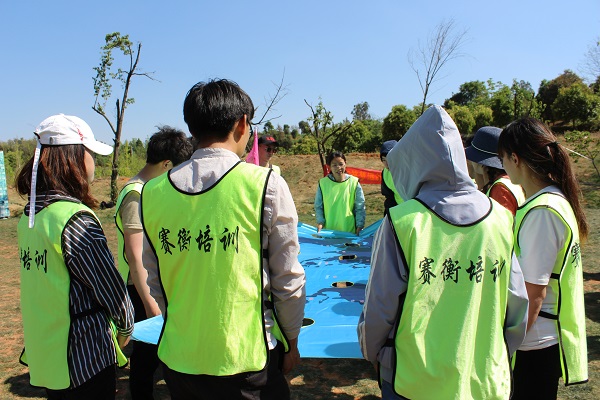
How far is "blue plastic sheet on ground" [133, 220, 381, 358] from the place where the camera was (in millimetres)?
3160

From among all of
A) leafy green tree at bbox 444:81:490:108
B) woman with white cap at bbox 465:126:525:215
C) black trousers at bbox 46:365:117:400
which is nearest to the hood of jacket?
woman with white cap at bbox 465:126:525:215

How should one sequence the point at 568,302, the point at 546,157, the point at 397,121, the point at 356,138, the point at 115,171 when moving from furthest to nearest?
1. the point at 356,138
2. the point at 397,121
3. the point at 115,171
4. the point at 546,157
5. the point at 568,302

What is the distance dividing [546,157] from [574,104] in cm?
2292

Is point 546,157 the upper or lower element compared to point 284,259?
upper

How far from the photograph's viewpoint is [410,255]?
147 cm

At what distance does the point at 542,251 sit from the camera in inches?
69.7

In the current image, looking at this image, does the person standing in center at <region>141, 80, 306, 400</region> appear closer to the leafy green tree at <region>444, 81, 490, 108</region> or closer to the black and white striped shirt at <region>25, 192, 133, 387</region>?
the black and white striped shirt at <region>25, 192, 133, 387</region>

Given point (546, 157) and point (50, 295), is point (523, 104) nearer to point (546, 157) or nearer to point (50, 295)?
point (546, 157)

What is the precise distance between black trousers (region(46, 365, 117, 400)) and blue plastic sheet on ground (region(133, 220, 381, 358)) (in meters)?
0.85

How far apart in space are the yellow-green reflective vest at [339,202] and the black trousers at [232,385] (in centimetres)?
450

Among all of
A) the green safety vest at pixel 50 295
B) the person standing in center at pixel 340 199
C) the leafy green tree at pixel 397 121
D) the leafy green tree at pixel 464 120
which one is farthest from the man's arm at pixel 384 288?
the leafy green tree at pixel 464 120

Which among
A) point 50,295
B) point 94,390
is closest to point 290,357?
point 94,390

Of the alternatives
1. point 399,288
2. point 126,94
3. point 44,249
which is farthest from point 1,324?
point 126,94

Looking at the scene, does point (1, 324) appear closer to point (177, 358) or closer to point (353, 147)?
point (177, 358)
